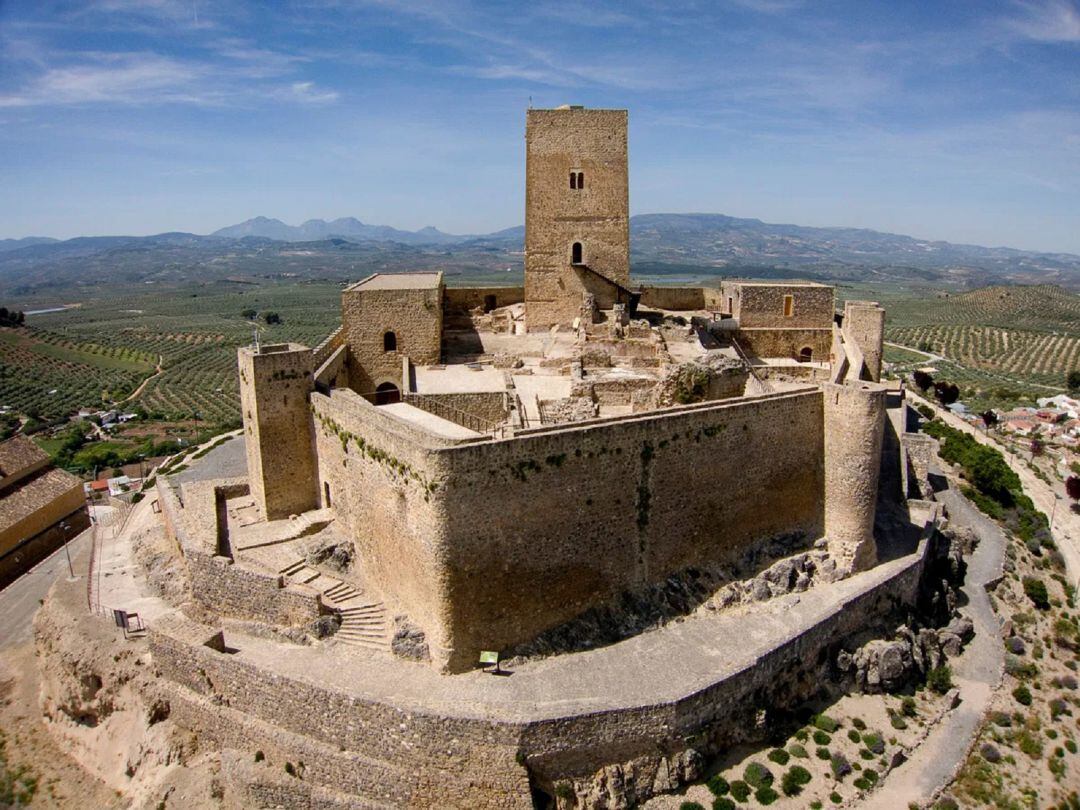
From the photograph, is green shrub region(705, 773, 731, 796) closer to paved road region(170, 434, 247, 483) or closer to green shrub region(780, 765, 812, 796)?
green shrub region(780, 765, 812, 796)

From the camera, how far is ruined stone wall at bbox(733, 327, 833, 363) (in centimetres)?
2881

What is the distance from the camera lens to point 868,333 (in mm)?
27766

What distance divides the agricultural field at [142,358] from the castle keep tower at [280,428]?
21105mm

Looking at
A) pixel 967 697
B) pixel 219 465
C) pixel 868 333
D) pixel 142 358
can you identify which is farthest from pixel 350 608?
pixel 142 358

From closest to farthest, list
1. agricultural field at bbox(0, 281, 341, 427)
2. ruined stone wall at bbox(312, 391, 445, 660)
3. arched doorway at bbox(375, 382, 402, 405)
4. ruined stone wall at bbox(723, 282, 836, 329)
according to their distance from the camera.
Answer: ruined stone wall at bbox(312, 391, 445, 660) < arched doorway at bbox(375, 382, 402, 405) < ruined stone wall at bbox(723, 282, 836, 329) < agricultural field at bbox(0, 281, 341, 427)

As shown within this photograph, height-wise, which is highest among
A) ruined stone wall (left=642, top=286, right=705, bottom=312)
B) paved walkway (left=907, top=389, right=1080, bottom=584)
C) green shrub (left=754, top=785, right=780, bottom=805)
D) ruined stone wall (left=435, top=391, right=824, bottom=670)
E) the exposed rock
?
ruined stone wall (left=642, top=286, right=705, bottom=312)

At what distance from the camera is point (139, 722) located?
18547mm

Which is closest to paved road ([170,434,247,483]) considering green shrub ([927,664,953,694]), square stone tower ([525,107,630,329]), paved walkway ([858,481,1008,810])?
square stone tower ([525,107,630,329])

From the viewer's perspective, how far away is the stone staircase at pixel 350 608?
17594 millimetres

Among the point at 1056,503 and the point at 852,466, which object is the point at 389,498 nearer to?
the point at 852,466

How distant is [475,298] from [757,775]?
71.8 ft

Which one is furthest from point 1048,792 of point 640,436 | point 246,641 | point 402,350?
point 402,350

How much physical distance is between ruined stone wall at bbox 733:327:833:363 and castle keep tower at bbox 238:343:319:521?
627 inches

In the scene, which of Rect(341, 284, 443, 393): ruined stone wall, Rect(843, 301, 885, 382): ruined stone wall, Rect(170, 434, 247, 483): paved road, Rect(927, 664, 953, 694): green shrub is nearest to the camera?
Rect(927, 664, 953, 694): green shrub
